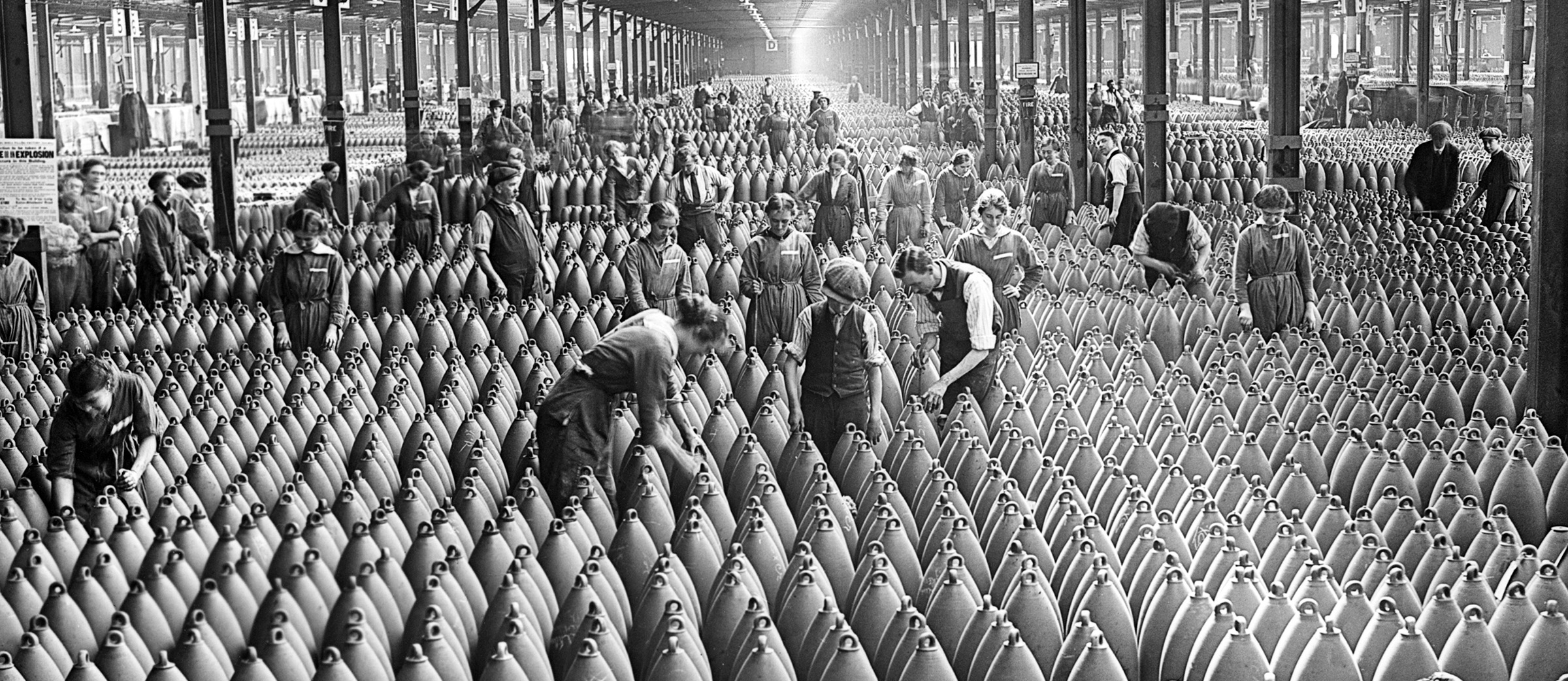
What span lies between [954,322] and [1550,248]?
7.12 feet

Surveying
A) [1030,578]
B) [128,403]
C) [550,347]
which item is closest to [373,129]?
[550,347]

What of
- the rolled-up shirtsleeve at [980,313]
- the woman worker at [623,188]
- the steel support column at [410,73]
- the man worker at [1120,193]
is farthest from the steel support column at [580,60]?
the rolled-up shirtsleeve at [980,313]

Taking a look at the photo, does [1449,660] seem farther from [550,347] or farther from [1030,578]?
[550,347]

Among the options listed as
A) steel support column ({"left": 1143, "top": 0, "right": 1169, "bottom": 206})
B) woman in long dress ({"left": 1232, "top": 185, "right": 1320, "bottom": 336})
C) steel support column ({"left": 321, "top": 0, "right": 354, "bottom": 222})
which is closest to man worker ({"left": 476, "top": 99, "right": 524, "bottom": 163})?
steel support column ({"left": 321, "top": 0, "right": 354, "bottom": 222})

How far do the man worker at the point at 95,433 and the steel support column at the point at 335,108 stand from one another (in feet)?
29.2

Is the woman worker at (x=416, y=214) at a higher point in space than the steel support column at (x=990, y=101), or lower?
lower

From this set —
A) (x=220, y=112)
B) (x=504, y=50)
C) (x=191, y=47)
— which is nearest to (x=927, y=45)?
(x=504, y=50)

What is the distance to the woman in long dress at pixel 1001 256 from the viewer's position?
24.1 ft

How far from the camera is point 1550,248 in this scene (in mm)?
6406

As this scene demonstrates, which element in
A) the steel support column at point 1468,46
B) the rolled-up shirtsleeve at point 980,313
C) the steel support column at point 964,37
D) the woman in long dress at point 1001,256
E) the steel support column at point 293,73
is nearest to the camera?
the rolled-up shirtsleeve at point 980,313

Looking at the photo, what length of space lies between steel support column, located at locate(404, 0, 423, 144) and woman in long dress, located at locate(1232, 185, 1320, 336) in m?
11.4

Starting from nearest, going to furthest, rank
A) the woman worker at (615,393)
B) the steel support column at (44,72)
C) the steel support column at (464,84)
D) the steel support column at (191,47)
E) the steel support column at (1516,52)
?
the woman worker at (615,393)
the steel support column at (44,72)
the steel support column at (1516,52)
the steel support column at (464,84)
the steel support column at (191,47)

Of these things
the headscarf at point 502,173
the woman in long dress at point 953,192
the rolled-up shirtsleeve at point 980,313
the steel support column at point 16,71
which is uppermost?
the steel support column at point 16,71

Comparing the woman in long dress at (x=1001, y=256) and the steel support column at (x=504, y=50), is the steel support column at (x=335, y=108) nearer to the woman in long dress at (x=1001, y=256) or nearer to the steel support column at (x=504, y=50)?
the steel support column at (x=504, y=50)
